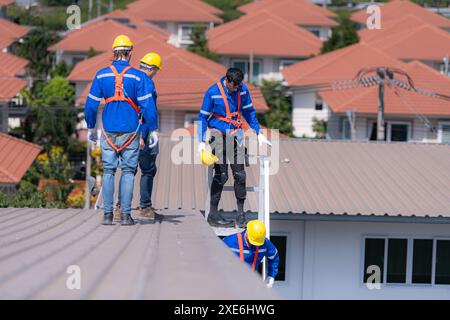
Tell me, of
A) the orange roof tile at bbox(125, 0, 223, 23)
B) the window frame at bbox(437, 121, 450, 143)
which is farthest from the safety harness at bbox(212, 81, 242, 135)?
the orange roof tile at bbox(125, 0, 223, 23)

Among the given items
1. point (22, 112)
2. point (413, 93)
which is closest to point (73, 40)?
point (22, 112)

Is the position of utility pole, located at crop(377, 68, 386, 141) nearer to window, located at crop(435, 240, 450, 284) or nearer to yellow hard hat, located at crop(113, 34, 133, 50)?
window, located at crop(435, 240, 450, 284)

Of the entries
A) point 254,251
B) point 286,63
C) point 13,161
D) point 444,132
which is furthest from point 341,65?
point 254,251

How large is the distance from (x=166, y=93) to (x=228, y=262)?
31.3 m

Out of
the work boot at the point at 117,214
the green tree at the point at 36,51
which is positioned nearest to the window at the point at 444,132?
the green tree at the point at 36,51

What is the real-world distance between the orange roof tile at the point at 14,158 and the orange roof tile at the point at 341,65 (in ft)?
62.4

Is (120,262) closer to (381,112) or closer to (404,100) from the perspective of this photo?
(381,112)

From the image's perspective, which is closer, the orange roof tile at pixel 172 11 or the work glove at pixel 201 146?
the work glove at pixel 201 146

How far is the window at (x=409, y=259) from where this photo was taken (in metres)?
14.9

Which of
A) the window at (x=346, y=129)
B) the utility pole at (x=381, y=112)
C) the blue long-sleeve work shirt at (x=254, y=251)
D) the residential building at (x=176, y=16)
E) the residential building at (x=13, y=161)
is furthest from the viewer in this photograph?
the residential building at (x=176, y=16)

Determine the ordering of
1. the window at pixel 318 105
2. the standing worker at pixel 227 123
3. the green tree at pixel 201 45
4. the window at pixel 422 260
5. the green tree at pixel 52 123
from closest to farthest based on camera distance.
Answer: the standing worker at pixel 227 123 < the window at pixel 422 260 < the green tree at pixel 52 123 < the window at pixel 318 105 < the green tree at pixel 201 45

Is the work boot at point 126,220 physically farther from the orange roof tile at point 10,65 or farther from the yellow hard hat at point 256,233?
the orange roof tile at point 10,65

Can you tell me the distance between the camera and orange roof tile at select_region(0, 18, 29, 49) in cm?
4216
